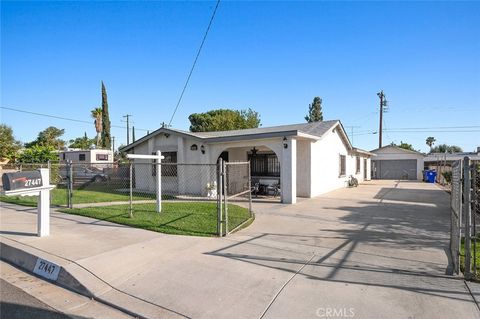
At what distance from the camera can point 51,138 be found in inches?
2183

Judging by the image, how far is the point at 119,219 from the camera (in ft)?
29.9

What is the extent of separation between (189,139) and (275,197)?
525 cm

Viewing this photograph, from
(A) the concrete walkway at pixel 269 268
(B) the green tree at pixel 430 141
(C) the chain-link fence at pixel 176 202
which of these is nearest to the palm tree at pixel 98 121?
(C) the chain-link fence at pixel 176 202

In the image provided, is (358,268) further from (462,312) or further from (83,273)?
(83,273)

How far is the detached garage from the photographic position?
33.0 meters

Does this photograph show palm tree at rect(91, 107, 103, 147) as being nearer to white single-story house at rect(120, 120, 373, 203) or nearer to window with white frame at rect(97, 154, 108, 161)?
window with white frame at rect(97, 154, 108, 161)

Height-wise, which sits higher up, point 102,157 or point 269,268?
point 102,157

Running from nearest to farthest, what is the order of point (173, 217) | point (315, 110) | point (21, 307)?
1. point (21, 307)
2. point (173, 217)
3. point (315, 110)

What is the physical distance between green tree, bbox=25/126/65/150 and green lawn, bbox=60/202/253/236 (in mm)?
50401

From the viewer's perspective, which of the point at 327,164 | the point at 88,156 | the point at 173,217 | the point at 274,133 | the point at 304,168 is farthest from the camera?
the point at 88,156

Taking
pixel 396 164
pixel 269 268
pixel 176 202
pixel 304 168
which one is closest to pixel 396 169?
pixel 396 164

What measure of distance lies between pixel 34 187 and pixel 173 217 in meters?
3.60

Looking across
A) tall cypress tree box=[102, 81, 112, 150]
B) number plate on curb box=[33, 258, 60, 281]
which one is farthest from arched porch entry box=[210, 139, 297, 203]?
tall cypress tree box=[102, 81, 112, 150]

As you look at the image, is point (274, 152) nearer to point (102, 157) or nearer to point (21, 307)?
point (21, 307)
